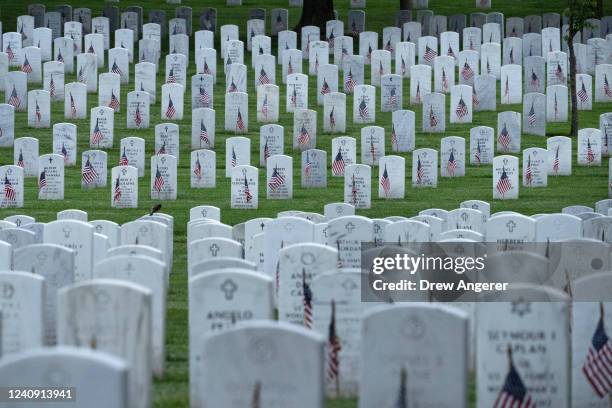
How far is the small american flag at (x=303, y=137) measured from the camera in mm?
24625

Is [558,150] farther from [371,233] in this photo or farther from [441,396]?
[441,396]

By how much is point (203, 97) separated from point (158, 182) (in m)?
6.30

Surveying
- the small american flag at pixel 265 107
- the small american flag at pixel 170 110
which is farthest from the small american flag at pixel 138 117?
the small american flag at pixel 265 107

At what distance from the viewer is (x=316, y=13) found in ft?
114

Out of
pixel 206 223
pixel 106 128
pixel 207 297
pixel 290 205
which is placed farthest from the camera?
pixel 106 128

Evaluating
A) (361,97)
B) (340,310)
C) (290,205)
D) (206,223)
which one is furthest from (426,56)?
(340,310)

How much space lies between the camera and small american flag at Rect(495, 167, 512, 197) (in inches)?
822

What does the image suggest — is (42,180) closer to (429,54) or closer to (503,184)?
(503,184)

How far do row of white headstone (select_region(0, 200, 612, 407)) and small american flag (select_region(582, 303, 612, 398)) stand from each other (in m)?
0.04

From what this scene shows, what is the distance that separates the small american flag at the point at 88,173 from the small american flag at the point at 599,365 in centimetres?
1220

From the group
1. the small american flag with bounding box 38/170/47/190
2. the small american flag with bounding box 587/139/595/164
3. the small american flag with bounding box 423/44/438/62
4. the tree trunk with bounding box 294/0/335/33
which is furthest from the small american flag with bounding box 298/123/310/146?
the tree trunk with bounding box 294/0/335/33

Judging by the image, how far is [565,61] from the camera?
2872 cm

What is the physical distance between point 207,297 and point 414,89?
18.0m

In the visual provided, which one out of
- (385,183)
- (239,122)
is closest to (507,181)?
(385,183)
